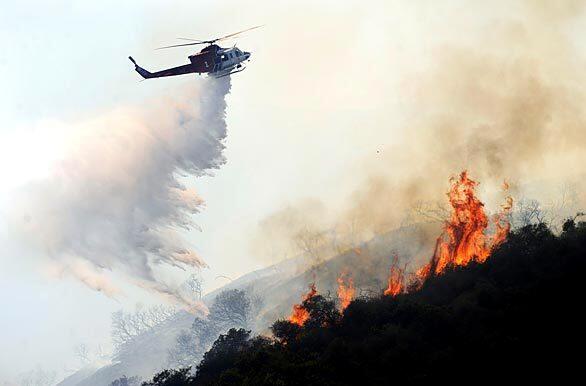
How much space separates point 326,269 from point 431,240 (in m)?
26.9

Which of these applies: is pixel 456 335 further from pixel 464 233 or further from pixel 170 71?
pixel 170 71

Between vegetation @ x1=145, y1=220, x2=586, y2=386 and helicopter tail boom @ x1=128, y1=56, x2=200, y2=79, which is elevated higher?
helicopter tail boom @ x1=128, y1=56, x2=200, y2=79

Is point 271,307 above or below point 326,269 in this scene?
below

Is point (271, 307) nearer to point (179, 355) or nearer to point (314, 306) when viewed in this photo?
point (179, 355)

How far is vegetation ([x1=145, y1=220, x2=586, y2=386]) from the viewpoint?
42.7 m

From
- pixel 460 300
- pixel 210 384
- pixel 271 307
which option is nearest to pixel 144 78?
pixel 210 384

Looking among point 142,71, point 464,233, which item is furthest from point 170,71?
point 464,233

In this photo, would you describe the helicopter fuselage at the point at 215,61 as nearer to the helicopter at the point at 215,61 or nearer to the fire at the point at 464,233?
the helicopter at the point at 215,61

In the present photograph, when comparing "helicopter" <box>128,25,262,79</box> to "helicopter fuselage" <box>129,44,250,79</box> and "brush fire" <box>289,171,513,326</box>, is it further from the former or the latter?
"brush fire" <box>289,171,513,326</box>

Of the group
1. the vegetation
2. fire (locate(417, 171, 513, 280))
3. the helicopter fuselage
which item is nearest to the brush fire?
fire (locate(417, 171, 513, 280))

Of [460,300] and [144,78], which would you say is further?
[144,78]

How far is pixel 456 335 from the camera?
156 feet

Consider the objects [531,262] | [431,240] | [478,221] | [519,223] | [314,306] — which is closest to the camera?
[531,262]

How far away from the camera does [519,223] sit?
168 m
